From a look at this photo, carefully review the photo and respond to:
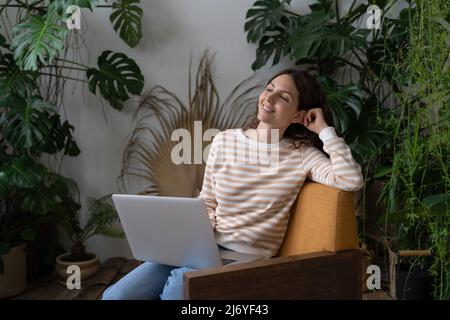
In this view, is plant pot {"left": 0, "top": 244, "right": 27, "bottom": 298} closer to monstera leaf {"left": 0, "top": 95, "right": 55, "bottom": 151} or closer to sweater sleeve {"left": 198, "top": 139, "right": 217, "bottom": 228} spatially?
monstera leaf {"left": 0, "top": 95, "right": 55, "bottom": 151}

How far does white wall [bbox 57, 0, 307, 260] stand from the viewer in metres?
2.83

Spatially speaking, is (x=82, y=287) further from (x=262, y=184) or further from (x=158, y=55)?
(x=262, y=184)

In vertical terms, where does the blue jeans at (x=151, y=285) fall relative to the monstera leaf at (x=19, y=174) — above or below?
below

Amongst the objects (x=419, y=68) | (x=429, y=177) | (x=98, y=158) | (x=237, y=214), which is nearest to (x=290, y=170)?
(x=237, y=214)

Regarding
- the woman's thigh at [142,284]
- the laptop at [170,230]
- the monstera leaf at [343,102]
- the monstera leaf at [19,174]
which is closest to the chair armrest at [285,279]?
the laptop at [170,230]

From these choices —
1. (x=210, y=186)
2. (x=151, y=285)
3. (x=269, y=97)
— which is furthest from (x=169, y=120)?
(x=151, y=285)

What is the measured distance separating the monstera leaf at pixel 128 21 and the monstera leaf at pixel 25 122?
2.08 ft

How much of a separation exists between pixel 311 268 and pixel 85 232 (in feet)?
5.76

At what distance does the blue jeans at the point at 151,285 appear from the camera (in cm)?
135

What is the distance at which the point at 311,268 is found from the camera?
1279 millimetres

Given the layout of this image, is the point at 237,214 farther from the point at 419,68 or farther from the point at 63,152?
the point at 63,152

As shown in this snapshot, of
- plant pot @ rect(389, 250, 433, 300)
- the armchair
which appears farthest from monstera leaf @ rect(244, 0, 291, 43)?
the armchair

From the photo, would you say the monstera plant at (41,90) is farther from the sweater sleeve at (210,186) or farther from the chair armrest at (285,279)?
the chair armrest at (285,279)
